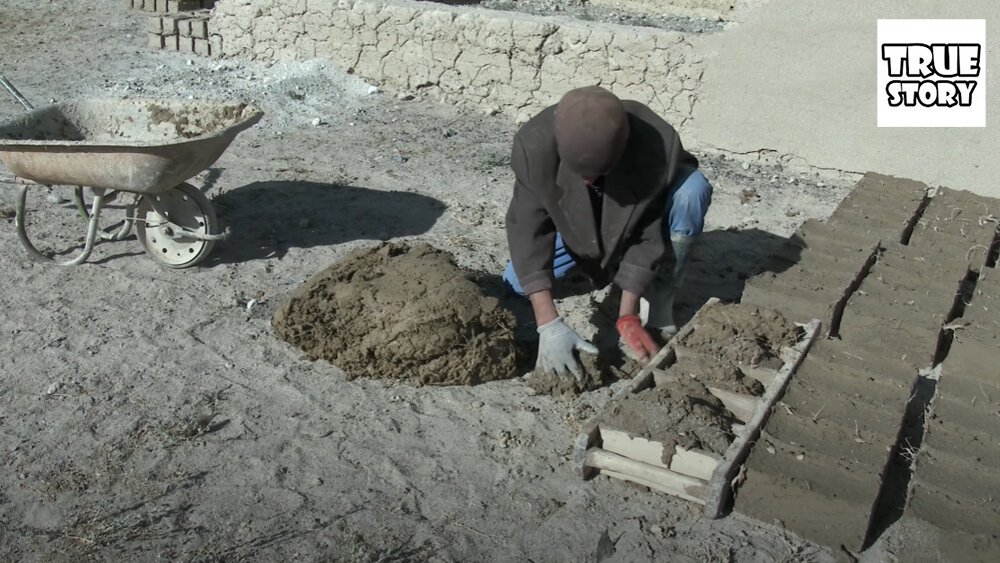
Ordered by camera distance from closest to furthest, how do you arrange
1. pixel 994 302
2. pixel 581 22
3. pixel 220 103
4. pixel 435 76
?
1. pixel 994 302
2. pixel 220 103
3. pixel 581 22
4. pixel 435 76

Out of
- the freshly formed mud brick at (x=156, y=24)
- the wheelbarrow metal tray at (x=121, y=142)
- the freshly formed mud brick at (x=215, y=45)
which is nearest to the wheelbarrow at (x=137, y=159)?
the wheelbarrow metal tray at (x=121, y=142)

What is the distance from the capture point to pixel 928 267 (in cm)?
461

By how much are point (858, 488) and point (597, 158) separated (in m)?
1.48

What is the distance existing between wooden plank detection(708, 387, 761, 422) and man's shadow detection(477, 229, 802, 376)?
63cm

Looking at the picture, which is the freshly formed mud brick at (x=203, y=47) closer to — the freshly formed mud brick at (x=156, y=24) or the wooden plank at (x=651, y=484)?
the freshly formed mud brick at (x=156, y=24)

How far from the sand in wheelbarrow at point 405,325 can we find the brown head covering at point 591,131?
2.73 ft

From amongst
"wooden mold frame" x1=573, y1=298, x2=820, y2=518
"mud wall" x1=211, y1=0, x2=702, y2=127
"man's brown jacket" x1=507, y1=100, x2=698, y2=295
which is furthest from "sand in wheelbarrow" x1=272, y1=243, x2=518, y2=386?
"mud wall" x1=211, y1=0, x2=702, y2=127

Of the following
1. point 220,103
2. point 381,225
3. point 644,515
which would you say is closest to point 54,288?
point 220,103

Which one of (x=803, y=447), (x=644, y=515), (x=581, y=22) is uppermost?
(x=581, y=22)

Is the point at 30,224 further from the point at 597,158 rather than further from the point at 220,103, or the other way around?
the point at 597,158

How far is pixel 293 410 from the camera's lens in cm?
380

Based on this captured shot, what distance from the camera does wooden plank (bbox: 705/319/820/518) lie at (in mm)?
3117

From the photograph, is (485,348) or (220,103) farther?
(220,103)

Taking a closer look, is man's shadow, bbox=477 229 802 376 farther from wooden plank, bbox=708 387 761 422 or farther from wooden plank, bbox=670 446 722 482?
wooden plank, bbox=670 446 722 482
